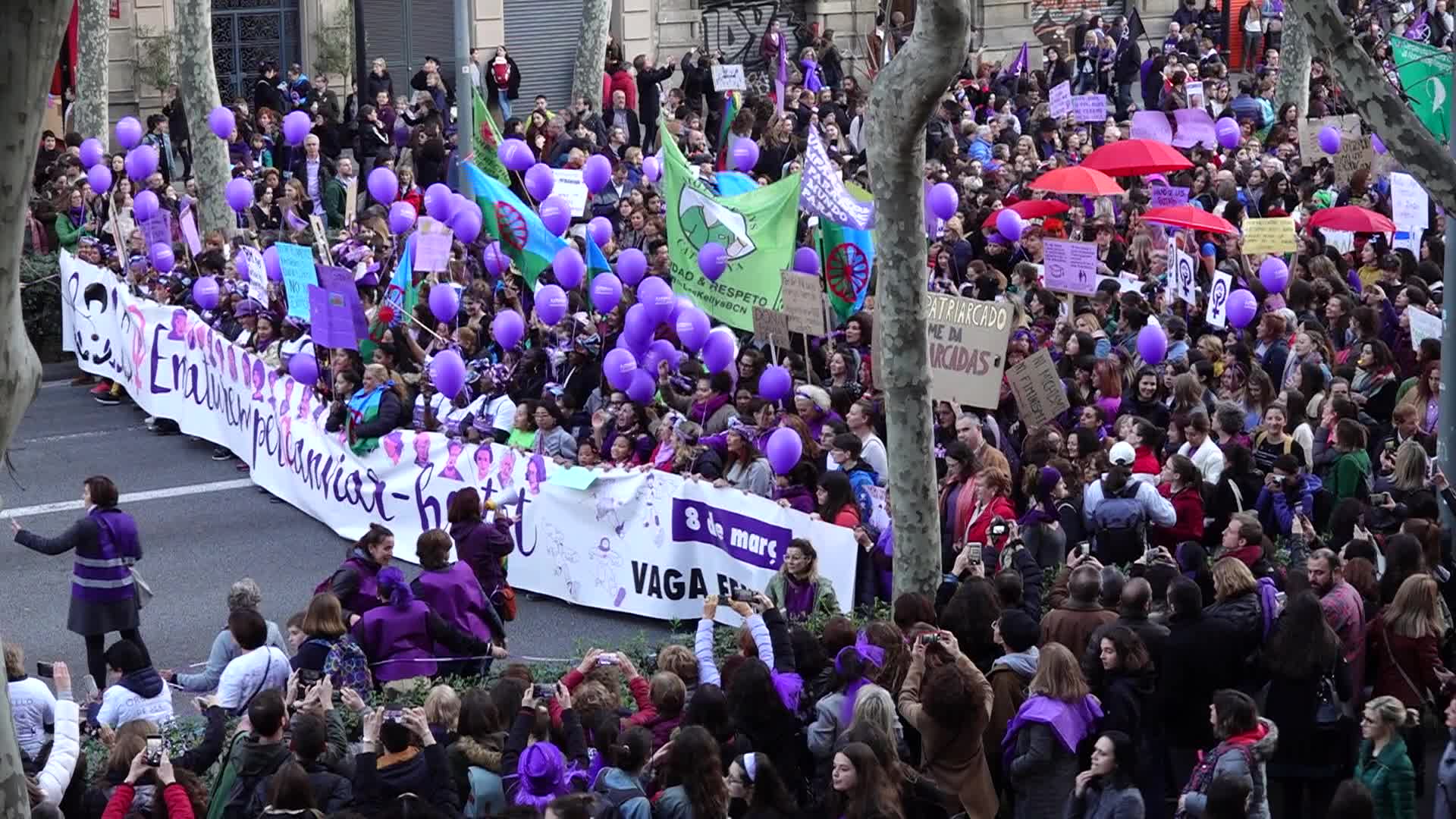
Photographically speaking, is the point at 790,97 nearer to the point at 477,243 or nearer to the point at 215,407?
the point at 477,243

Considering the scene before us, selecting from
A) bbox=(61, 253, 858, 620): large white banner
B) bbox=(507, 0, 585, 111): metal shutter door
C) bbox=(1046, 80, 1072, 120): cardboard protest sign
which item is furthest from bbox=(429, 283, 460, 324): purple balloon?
bbox=(507, 0, 585, 111): metal shutter door

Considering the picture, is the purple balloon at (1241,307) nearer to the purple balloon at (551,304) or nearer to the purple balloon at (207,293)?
the purple balloon at (551,304)

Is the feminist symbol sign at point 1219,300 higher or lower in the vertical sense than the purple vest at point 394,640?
higher

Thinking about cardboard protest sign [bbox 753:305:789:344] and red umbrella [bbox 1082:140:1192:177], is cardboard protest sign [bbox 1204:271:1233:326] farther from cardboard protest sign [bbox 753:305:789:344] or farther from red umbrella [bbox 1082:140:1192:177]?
red umbrella [bbox 1082:140:1192:177]

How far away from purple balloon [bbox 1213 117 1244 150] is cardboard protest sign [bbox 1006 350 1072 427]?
1029cm

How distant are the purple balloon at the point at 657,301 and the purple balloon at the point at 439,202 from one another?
9.57 feet

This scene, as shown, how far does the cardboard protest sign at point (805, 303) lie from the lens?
13.2 meters

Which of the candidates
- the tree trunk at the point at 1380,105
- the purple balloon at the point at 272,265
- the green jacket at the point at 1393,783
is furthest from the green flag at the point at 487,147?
the green jacket at the point at 1393,783

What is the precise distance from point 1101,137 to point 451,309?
35.5 ft

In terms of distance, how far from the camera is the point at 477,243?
16.9m

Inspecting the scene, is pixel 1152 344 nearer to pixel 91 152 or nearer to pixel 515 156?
pixel 515 156

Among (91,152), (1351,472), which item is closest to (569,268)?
(1351,472)

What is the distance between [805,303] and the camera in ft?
43.7

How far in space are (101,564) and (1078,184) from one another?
868 centimetres
